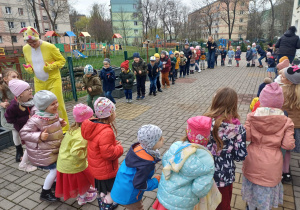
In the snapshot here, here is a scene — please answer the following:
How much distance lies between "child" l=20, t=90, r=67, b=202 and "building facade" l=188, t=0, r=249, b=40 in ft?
141

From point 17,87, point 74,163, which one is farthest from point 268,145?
point 17,87

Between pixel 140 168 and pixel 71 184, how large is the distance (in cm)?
131

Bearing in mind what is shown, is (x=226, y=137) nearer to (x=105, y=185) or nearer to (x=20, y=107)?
(x=105, y=185)

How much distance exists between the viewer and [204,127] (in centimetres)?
186

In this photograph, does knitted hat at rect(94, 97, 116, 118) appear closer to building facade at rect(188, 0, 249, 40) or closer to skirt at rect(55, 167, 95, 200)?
skirt at rect(55, 167, 95, 200)

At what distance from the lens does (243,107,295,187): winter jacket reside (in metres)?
2.24

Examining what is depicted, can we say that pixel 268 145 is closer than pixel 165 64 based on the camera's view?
Yes

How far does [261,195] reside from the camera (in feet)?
7.66

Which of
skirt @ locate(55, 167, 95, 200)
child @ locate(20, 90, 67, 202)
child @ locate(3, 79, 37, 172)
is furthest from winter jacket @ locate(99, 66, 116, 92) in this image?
skirt @ locate(55, 167, 95, 200)

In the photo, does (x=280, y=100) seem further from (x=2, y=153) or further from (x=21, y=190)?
(x=2, y=153)

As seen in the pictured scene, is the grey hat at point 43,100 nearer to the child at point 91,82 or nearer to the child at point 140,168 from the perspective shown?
the child at point 140,168

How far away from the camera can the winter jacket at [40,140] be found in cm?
255

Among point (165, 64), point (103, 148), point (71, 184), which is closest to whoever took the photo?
point (103, 148)

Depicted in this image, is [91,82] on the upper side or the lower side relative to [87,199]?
upper
